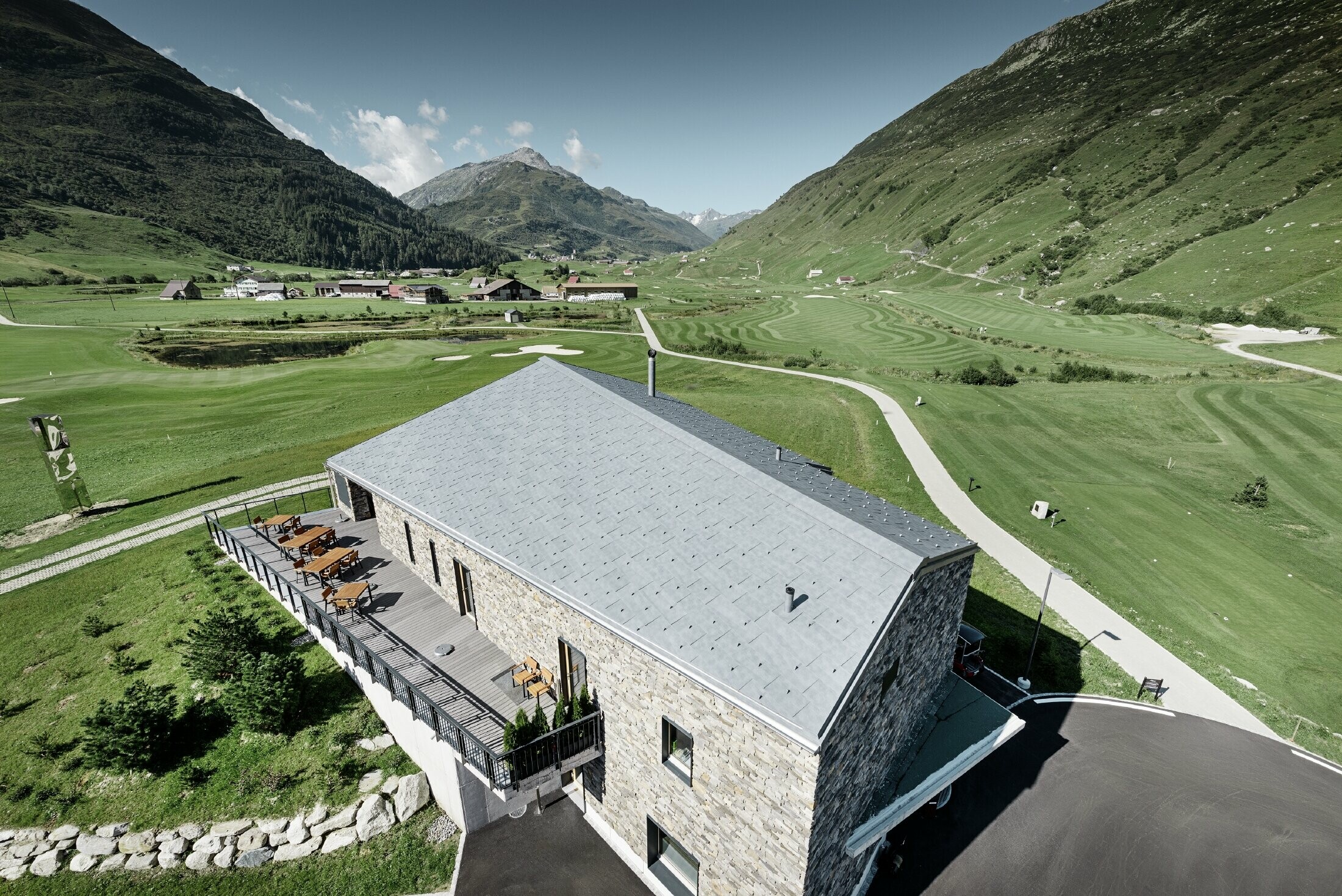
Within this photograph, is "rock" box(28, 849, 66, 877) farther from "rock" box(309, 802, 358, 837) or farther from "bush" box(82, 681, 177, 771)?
"rock" box(309, 802, 358, 837)

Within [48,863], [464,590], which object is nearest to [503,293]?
[464,590]

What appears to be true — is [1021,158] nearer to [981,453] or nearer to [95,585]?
[981,453]

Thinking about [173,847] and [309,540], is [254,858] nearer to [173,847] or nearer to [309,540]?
[173,847]

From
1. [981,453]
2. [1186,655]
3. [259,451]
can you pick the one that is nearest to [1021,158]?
[981,453]

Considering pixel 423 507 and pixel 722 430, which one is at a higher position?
pixel 722 430

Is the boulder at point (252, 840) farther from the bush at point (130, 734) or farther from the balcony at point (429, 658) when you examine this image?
the balcony at point (429, 658)

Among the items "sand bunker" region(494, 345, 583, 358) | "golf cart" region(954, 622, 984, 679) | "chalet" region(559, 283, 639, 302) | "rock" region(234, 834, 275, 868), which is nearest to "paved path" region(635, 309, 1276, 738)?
"golf cart" region(954, 622, 984, 679)
